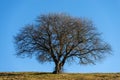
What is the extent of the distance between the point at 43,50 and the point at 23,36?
427cm

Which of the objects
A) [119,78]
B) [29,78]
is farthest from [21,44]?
[119,78]

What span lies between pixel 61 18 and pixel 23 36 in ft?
23.3

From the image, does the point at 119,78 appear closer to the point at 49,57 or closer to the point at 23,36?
the point at 49,57

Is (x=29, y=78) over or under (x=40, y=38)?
under

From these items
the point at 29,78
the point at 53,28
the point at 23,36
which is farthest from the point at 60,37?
the point at 29,78

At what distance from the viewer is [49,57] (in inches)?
2724

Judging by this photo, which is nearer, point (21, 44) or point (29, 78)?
point (29, 78)

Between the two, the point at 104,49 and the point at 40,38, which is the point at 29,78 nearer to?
the point at 40,38

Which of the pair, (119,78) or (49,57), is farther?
(49,57)

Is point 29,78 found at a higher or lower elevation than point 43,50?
lower

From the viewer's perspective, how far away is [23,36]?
232ft

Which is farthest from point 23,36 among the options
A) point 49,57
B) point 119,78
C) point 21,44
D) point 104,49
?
point 119,78

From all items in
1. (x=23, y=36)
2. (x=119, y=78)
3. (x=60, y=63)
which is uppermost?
(x=23, y=36)

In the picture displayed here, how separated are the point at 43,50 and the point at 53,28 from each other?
13.3 ft
